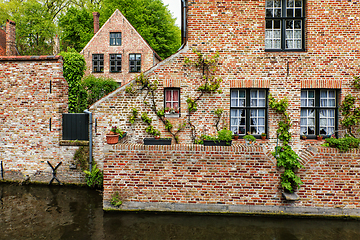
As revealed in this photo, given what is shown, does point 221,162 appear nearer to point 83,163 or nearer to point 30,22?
point 83,163

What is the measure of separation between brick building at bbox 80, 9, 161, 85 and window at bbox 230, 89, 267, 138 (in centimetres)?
1542

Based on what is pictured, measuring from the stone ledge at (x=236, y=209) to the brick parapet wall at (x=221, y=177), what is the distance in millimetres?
51

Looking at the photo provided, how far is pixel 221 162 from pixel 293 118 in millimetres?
3136

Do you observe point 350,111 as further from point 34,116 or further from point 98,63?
point 98,63

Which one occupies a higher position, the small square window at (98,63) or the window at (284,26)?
the small square window at (98,63)

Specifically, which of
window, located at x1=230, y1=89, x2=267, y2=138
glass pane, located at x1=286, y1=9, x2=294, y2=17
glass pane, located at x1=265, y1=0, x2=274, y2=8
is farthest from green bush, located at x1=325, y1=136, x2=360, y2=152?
glass pane, located at x1=265, y1=0, x2=274, y2=8

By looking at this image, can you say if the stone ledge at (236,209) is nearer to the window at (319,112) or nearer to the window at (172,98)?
the window at (319,112)

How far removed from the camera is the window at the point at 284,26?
25.2ft

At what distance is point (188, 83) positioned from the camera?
25.1ft

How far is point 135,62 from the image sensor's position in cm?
2228

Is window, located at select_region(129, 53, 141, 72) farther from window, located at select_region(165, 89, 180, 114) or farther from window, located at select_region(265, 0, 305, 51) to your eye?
window, located at select_region(265, 0, 305, 51)

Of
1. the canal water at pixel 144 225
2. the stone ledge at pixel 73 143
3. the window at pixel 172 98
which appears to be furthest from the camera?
the stone ledge at pixel 73 143

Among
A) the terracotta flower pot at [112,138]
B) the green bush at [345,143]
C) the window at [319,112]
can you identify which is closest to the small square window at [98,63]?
the terracotta flower pot at [112,138]

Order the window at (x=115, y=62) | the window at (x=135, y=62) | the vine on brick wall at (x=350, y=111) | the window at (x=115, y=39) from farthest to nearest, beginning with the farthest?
the window at (x=115, y=62) < the window at (x=135, y=62) < the window at (x=115, y=39) < the vine on brick wall at (x=350, y=111)
